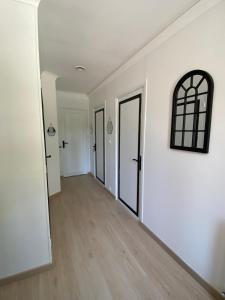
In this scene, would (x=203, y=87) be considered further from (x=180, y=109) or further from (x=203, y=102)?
(x=180, y=109)

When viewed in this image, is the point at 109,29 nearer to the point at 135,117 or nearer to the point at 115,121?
the point at 135,117

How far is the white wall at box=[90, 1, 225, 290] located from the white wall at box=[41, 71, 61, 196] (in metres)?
1.79

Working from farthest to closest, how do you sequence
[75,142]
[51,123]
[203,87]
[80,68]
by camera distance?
[75,142], [51,123], [80,68], [203,87]

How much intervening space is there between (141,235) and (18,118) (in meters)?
2.03

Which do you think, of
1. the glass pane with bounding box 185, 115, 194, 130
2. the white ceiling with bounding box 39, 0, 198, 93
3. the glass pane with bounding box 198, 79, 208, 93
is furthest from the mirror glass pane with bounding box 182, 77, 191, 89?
the white ceiling with bounding box 39, 0, 198, 93

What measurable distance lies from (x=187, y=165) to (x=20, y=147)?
1538mm

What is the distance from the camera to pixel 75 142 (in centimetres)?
467

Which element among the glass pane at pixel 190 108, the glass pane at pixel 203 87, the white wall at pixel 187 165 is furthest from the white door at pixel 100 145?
the glass pane at pixel 203 87

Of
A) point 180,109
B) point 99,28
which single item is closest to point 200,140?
point 180,109

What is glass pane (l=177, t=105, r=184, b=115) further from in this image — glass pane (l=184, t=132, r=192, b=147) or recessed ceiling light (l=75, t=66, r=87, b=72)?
recessed ceiling light (l=75, t=66, r=87, b=72)

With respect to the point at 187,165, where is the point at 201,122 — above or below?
above

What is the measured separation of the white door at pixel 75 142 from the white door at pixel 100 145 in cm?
74

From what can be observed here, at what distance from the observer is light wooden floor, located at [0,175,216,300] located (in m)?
1.35

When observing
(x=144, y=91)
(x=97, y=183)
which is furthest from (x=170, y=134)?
(x=97, y=183)
